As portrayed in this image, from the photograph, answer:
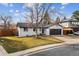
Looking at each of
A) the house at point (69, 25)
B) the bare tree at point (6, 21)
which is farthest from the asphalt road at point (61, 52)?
the bare tree at point (6, 21)

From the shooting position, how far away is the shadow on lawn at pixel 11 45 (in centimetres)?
322

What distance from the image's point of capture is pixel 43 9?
127 inches

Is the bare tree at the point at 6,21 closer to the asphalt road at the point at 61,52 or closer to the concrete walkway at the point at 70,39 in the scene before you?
the asphalt road at the point at 61,52

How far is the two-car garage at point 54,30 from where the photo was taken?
323cm

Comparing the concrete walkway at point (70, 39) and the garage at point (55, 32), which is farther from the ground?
the garage at point (55, 32)

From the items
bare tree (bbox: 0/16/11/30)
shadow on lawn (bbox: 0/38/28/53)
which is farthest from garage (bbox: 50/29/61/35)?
bare tree (bbox: 0/16/11/30)

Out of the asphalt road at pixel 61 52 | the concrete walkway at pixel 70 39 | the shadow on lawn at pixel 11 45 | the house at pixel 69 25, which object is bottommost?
the asphalt road at pixel 61 52

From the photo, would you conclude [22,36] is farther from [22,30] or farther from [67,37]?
[67,37]

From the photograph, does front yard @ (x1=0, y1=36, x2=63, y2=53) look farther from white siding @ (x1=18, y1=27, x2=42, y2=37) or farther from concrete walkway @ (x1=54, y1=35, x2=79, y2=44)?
concrete walkway @ (x1=54, y1=35, x2=79, y2=44)

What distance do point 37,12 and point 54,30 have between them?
0.25 m

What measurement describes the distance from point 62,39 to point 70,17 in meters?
0.24

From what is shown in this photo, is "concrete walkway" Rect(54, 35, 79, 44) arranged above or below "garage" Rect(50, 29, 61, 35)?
below

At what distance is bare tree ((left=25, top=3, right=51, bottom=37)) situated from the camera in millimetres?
3225

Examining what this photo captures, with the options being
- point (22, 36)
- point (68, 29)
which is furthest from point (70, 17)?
point (22, 36)
